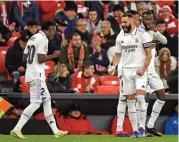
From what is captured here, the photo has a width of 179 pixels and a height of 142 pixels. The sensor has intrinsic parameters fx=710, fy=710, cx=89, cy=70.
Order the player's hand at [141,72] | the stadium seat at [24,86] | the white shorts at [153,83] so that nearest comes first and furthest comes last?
the player's hand at [141,72]
the white shorts at [153,83]
the stadium seat at [24,86]

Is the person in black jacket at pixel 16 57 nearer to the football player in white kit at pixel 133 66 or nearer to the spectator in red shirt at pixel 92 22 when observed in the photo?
the spectator in red shirt at pixel 92 22

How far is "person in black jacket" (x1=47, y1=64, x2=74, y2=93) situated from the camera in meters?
15.2

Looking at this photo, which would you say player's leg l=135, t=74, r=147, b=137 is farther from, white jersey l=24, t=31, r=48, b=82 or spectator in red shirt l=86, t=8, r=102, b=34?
spectator in red shirt l=86, t=8, r=102, b=34

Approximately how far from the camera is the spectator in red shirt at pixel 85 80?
15.6 m

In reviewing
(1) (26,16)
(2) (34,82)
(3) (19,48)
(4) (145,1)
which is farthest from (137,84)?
(4) (145,1)

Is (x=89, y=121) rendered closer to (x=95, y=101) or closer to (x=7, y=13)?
(x=95, y=101)

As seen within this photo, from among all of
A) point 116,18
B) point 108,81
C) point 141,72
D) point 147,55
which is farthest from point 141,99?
point 116,18

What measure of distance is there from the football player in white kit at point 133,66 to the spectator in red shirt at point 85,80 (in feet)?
9.11

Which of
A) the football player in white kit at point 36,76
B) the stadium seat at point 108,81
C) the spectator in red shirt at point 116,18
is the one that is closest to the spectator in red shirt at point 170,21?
the spectator in red shirt at point 116,18

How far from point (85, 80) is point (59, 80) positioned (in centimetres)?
62

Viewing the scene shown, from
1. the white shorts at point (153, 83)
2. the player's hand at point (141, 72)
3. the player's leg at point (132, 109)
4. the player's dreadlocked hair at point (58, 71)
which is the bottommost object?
the player's leg at point (132, 109)

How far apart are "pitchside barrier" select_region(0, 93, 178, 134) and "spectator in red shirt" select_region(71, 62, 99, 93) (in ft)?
1.12

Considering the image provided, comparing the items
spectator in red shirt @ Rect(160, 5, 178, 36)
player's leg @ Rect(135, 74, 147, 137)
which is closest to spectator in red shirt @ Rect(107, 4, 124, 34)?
spectator in red shirt @ Rect(160, 5, 178, 36)

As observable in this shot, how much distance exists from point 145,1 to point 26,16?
3.80 meters
